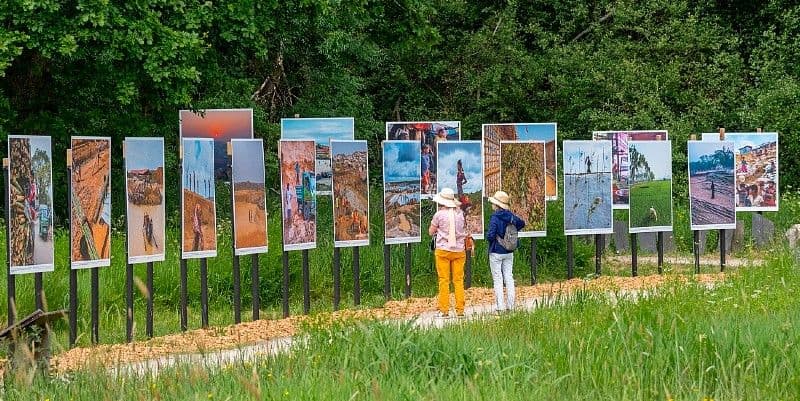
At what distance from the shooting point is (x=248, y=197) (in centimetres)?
1555

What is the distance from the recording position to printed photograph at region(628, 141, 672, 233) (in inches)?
791

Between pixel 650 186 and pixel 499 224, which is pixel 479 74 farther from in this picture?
pixel 499 224

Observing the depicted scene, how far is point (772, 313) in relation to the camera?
36.8ft

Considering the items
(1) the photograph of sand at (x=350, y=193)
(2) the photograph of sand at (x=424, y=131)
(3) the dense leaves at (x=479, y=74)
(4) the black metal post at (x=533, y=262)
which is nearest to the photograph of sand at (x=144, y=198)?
(1) the photograph of sand at (x=350, y=193)

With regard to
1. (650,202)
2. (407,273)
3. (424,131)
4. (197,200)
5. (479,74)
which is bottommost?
(407,273)

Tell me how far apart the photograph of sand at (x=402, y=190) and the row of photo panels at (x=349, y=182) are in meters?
0.02

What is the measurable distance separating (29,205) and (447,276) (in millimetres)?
5136

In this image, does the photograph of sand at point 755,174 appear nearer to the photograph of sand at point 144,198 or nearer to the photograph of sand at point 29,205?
the photograph of sand at point 144,198

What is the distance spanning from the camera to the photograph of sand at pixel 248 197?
50.2 ft

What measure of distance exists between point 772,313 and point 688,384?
11.0 ft

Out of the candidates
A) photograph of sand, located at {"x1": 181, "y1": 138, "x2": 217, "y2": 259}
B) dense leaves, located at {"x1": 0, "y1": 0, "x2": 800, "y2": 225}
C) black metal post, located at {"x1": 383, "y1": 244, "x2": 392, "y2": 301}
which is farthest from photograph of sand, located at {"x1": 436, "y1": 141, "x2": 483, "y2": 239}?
photograph of sand, located at {"x1": 181, "y1": 138, "x2": 217, "y2": 259}

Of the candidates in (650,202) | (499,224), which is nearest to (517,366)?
(499,224)

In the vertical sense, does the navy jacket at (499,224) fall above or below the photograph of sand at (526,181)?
below

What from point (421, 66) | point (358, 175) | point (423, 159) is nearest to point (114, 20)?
point (358, 175)
